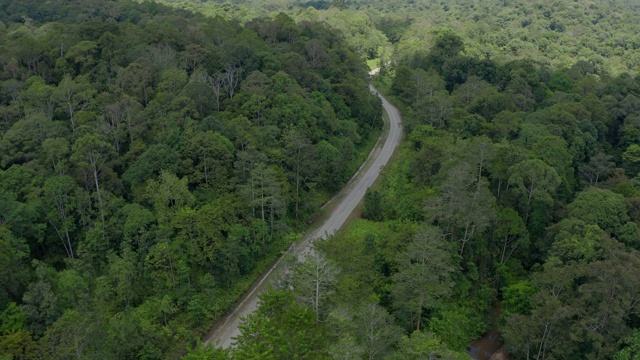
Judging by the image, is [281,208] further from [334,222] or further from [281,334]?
[281,334]

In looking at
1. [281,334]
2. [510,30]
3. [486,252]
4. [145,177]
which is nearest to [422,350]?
[281,334]

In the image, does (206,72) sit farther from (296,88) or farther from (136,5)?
(136,5)

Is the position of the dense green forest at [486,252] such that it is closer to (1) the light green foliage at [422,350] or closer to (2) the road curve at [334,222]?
(1) the light green foliage at [422,350]

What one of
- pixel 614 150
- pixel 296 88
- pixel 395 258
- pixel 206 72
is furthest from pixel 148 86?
pixel 614 150

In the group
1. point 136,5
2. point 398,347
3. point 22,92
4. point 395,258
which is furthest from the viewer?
point 136,5

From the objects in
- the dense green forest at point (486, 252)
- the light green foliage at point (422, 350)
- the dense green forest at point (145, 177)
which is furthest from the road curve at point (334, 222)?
the light green foliage at point (422, 350)

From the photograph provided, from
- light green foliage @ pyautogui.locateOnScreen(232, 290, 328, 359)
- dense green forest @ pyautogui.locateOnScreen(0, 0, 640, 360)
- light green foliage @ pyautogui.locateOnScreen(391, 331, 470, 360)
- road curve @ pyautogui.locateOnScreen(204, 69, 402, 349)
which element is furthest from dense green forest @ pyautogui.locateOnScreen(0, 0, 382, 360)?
light green foliage @ pyautogui.locateOnScreen(391, 331, 470, 360)
